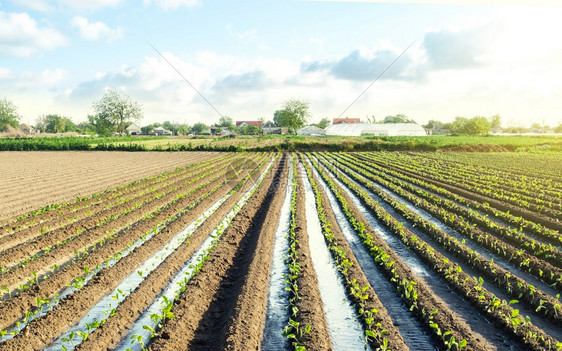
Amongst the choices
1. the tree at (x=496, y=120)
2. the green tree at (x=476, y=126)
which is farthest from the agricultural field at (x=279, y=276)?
the tree at (x=496, y=120)

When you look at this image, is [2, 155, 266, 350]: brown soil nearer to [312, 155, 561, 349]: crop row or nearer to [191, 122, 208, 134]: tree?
[312, 155, 561, 349]: crop row

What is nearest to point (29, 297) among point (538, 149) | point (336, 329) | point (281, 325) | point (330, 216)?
point (281, 325)

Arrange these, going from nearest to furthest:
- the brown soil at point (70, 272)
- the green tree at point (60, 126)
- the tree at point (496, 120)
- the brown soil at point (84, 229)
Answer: the brown soil at point (70, 272)
the brown soil at point (84, 229)
the green tree at point (60, 126)
the tree at point (496, 120)

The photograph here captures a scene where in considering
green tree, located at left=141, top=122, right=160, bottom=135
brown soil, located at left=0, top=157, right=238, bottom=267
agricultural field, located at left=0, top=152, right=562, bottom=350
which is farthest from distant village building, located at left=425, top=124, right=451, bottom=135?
brown soil, located at left=0, top=157, right=238, bottom=267

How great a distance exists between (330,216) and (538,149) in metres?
42.5

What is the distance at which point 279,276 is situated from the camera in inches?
271

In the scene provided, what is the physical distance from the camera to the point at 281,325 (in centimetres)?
520

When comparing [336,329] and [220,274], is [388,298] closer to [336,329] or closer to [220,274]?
[336,329]

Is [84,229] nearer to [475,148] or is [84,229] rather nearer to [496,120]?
[475,148]

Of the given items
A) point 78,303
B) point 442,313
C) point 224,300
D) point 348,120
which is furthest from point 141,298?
point 348,120

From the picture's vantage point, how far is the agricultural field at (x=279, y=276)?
4.85 m

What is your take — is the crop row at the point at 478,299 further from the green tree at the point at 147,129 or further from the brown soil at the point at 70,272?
the green tree at the point at 147,129

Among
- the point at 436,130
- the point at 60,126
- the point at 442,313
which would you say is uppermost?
the point at 60,126

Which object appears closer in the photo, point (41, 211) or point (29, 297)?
point (29, 297)
